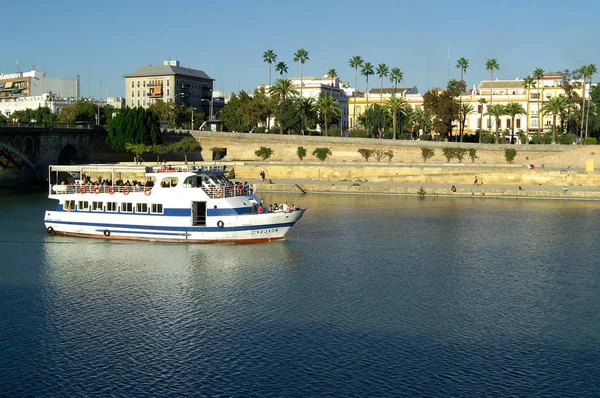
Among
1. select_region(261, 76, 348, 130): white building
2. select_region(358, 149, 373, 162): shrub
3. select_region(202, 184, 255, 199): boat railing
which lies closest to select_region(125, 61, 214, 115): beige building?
select_region(261, 76, 348, 130): white building

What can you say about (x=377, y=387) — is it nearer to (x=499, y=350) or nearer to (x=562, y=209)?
(x=499, y=350)

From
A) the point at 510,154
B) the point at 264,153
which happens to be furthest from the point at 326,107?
the point at 510,154

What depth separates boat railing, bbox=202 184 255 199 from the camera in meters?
45.4

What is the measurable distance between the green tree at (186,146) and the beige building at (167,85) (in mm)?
59040

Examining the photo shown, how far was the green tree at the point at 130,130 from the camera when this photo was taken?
92688mm

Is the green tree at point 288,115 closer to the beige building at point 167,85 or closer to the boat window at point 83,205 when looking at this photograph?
the beige building at point 167,85

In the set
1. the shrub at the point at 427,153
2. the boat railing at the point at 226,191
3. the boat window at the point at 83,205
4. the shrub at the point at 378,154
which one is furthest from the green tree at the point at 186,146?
the boat railing at the point at 226,191

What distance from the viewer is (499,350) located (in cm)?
2783

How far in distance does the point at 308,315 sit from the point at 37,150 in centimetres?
6381

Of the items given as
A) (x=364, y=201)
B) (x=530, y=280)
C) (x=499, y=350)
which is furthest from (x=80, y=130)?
(x=499, y=350)

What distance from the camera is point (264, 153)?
96.8 metres

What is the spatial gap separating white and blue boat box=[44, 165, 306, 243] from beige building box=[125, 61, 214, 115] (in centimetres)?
11021

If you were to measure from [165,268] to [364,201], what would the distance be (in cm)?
3390

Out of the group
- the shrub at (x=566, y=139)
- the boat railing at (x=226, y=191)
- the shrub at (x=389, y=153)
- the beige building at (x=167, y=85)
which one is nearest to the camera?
the boat railing at (x=226, y=191)
